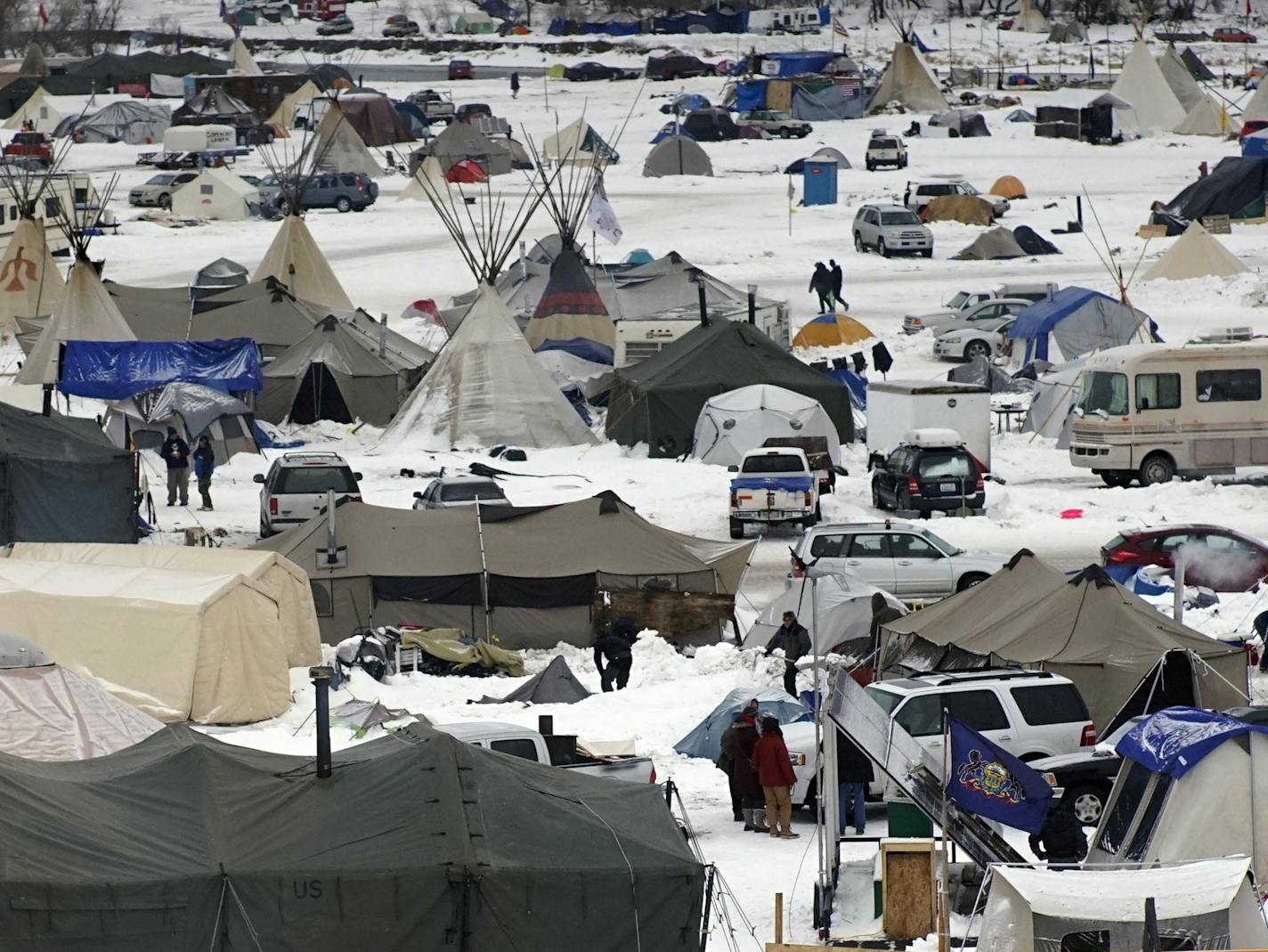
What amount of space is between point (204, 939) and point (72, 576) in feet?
31.1

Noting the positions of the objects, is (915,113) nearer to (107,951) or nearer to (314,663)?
(314,663)

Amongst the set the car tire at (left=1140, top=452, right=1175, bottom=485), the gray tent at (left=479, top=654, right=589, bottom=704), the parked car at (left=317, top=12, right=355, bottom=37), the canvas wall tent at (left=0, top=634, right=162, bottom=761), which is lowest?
the car tire at (left=1140, top=452, right=1175, bottom=485)

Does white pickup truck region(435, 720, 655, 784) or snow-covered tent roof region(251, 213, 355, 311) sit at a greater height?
white pickup truck region(435, 720, 655, 784)

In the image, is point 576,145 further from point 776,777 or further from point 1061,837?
point 1061,837

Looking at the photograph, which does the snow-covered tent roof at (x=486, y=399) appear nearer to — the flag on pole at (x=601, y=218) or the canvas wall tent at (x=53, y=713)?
the flag on pole at (x=601, y=218)

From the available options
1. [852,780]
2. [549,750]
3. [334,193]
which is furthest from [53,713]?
[334,193]

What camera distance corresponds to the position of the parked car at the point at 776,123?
76.6 metres

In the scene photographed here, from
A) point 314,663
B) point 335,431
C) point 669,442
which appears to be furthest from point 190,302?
point 314,663

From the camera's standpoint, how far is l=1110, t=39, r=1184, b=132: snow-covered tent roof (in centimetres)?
7531

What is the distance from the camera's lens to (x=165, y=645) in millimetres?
20828

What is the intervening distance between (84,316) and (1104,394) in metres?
17.6

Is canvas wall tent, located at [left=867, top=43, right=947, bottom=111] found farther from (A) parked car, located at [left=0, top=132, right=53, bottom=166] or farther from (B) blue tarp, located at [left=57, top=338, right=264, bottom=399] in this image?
(B) blue tarp, located at [left=57, top=338, right=264, bottom=399]

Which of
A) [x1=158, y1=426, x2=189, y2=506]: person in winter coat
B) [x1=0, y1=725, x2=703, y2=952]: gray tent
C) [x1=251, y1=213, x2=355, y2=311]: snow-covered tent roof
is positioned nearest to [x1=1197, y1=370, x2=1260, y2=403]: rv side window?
[x1=158, y1=426, x2=189, y2=506]: person in winter coat

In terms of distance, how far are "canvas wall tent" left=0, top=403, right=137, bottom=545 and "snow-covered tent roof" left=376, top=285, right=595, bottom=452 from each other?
342 inches
